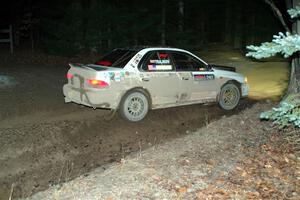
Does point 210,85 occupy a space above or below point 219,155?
above

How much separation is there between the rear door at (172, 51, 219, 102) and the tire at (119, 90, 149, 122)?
1059mm

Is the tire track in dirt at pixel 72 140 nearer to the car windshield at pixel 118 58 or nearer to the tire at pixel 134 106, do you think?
the tire at pixel 134 106

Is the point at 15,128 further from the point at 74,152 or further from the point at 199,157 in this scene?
the point at 199,157

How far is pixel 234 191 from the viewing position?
16.6 ft

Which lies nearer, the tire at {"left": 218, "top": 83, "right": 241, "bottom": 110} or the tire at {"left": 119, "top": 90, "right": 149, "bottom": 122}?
the tire at {"left": 119, "top": 90, "right": 149, "bottom": 122}

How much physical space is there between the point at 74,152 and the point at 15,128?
182 cm

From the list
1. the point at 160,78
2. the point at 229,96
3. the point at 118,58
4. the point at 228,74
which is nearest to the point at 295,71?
the point at 228,74

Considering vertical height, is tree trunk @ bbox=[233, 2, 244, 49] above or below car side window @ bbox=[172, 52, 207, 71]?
above

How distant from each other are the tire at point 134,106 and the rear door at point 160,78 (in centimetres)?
21

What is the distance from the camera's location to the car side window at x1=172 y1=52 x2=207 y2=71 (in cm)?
945

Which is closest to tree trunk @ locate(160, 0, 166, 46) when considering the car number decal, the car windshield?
the car number decal

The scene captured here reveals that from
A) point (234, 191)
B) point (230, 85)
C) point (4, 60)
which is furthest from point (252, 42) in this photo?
point (234, 191)

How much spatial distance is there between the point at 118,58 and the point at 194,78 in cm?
193

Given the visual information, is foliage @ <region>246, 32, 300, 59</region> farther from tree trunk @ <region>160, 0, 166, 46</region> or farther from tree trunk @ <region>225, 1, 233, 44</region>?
tree trunk @ <region>225, 1, 233, 44</region>
